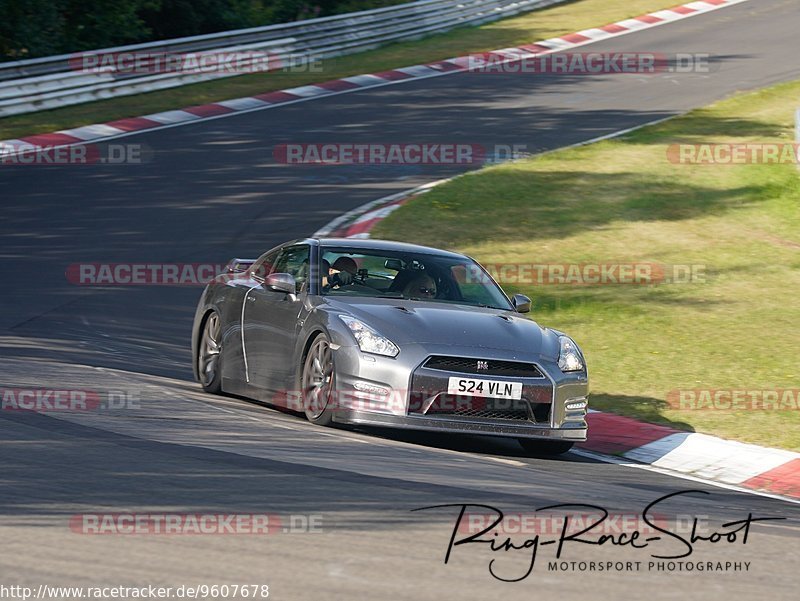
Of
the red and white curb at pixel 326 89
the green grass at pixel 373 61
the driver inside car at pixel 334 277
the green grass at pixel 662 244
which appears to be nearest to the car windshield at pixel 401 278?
the driver inside car at pixel 334 277

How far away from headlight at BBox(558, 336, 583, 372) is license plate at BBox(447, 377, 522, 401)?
515 mm

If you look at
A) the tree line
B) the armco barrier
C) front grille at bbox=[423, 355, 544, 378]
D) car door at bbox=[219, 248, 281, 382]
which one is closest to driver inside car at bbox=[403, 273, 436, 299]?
front grille at bbox=[423, 355, 544, 378]

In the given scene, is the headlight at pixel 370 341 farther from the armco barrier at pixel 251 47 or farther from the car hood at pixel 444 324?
the armco barrier at pixel 251 47

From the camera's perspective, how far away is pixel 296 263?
33.5 feet

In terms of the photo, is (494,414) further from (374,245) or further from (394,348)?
(374,245)

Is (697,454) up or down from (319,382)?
down

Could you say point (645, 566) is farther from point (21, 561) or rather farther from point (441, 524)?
point (21, 561)

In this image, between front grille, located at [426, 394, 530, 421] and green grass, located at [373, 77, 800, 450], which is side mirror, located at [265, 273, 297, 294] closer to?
front grille, located at [426, 394, 530, 421]

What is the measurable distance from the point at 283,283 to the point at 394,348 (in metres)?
1.31

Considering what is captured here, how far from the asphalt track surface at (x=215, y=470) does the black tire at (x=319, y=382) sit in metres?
0.21

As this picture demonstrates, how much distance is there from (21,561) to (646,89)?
82.3 feet

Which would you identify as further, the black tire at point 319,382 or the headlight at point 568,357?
the headlight at point 568,357

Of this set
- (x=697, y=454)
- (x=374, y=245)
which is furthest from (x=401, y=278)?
(x=697, y=454)

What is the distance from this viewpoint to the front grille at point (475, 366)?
855 cm
